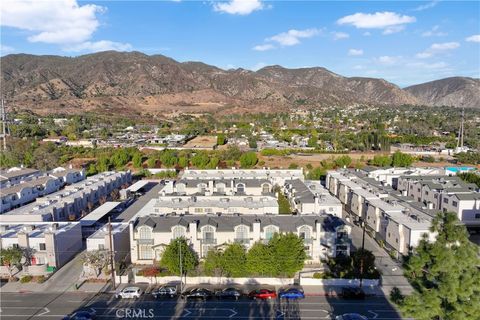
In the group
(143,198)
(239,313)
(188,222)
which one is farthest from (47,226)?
(239,313)

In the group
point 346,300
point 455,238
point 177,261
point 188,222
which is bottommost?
point 346,300

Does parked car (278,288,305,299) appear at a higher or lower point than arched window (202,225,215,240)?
lower

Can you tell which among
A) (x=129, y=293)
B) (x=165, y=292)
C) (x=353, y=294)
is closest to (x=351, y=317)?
(x=353, y=294)

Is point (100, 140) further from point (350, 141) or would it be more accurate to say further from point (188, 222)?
point (188, 222)

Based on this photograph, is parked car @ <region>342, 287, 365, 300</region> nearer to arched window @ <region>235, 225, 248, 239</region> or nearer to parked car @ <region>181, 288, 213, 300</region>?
arched window @ <region>235, 225, 248, 239</region>

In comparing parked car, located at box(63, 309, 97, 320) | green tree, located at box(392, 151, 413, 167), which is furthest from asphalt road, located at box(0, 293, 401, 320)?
green tree, located at box(392, 151, 413, 167)

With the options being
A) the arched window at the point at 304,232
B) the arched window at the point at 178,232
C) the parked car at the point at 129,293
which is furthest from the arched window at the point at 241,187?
the parked car at the point at 129,293
